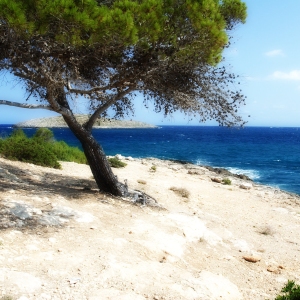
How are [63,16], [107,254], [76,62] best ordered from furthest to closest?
[76,62] → [63,16] → [107,254]

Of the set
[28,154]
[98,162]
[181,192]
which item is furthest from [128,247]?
[28,154]

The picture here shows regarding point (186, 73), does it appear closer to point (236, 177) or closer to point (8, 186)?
point (8, 186)

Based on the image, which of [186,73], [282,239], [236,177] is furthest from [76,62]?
[236,177]

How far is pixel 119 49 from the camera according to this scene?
8.24 meters

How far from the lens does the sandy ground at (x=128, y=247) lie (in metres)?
5.09

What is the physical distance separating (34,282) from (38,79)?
4.83 meters

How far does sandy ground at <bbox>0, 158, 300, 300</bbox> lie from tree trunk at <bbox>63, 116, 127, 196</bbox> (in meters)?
0.36

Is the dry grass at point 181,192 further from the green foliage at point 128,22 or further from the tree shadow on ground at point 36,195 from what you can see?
the green foliage at point 128,22

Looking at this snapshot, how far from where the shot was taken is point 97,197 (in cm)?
984

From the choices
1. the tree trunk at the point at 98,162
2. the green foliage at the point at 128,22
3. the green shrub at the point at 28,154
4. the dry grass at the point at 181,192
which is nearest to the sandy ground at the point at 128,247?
the tree trunk at the point at 98,162

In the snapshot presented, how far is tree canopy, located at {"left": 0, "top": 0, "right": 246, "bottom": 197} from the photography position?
22.2ft

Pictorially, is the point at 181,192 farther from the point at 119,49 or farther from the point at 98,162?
the point at 119,49

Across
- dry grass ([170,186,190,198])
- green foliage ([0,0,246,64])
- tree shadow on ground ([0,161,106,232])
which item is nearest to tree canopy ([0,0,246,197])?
green foliage ([0,0,246,64])

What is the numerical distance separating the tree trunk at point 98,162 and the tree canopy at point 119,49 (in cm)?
8
